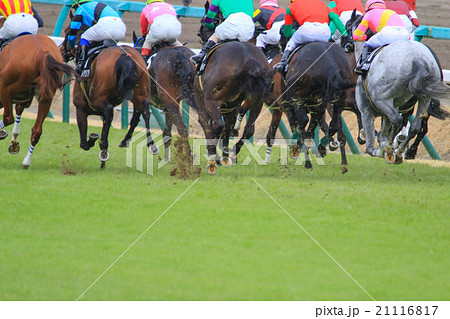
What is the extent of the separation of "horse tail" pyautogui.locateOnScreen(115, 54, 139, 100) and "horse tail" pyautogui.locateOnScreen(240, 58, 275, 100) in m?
1.37

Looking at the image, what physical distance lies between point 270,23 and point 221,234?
6220 millimetres

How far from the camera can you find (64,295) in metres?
5.66

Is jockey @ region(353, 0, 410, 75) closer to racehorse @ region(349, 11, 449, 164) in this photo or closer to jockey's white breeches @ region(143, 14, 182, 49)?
racehorse @ region(349, 11, 449, 164)

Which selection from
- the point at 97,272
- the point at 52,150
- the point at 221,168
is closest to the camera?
the point at 97,272

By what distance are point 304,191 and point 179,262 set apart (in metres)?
3.46

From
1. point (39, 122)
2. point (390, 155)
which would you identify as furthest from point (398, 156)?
point (39, 122)

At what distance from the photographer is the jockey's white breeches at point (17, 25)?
1087 centimetres

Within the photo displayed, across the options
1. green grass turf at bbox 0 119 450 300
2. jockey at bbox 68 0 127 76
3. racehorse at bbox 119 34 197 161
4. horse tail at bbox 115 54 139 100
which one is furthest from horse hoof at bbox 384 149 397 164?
jockey at bbox 68 0 127 76

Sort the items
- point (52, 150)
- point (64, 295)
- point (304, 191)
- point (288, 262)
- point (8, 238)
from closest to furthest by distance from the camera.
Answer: point (64, 295), point (288, 262), point (8, 238), point (304, 191), point (52, 150)

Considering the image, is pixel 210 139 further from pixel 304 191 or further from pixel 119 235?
pixel 119 235

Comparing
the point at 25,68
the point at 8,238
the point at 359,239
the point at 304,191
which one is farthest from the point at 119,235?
the point at 25,68

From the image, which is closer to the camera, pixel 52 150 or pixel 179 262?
pixel 179 262

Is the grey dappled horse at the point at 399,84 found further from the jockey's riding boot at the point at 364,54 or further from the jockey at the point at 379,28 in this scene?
the jockey at the point at 379,28

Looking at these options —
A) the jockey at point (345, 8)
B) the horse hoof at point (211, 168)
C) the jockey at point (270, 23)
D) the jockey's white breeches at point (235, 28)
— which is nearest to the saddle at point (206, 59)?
the jockey's white breeches at point (235, 28)
